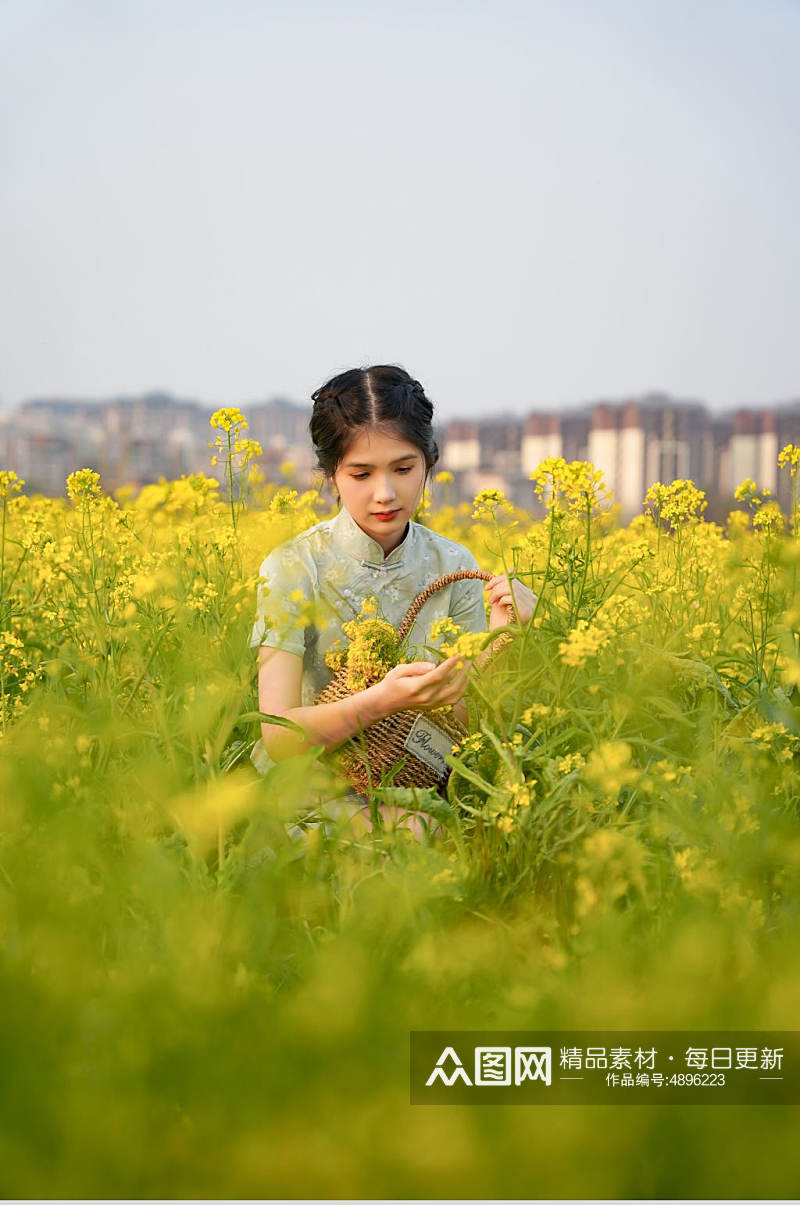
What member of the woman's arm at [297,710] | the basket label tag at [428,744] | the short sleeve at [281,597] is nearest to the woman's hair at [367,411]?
the short sleeve at [281,597]

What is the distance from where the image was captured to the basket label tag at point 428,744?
209cm

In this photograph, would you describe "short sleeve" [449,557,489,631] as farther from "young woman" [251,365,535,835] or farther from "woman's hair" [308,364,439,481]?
"woman's hair" [308,364,439,481]

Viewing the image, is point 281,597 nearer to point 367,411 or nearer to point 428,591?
point 428,591

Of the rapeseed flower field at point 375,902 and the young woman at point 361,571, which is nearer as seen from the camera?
the rapeseed flower field at point 375,902

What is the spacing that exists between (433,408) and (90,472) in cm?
97

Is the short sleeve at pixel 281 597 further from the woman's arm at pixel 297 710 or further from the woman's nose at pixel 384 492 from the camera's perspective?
the woman's nose at pixel 384 492

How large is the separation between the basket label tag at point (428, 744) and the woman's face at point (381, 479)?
1.29 ft

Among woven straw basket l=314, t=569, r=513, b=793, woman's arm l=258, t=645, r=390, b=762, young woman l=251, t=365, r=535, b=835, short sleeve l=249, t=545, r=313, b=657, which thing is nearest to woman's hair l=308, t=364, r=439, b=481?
young woman l=251, t=365, r=535, b=835

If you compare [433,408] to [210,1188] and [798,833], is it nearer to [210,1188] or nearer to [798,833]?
[798,833]

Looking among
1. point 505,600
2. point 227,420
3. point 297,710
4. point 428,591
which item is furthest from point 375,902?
point 227,420

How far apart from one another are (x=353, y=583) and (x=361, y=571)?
3 centimetres

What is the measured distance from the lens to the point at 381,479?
2.16m

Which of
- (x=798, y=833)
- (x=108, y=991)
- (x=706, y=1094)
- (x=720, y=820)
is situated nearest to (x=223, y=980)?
(x=108, y=991)

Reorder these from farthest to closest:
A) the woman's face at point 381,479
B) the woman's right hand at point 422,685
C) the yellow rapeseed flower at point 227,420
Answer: the yellow rapeseed flower at point 227,420, the woman's face at point 381,479, the woman's right hand at point 422,685
